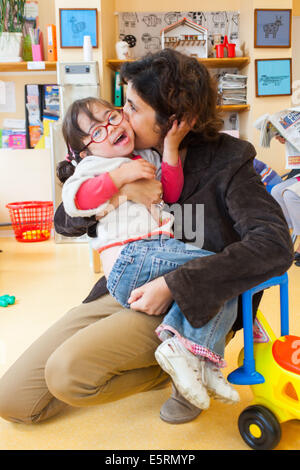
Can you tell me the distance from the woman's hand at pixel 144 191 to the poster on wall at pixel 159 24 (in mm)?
3750

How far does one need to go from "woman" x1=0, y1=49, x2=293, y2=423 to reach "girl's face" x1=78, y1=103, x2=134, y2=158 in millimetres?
33

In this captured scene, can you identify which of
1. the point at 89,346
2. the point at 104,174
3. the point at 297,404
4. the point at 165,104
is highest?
the point at 165,104

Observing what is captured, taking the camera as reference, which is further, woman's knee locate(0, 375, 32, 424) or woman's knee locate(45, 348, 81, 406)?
woman's knee locate(0, 375, 32, 424)

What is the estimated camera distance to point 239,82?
4395 millimetres

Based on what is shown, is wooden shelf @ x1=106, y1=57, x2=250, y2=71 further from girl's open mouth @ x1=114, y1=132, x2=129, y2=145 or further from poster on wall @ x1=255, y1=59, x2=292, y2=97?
girl's open mouth @ x1=114, y1=132, x2=129, y2=145

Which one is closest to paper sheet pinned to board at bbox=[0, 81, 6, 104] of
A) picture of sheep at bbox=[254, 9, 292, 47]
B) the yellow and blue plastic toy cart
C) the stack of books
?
the stack of books

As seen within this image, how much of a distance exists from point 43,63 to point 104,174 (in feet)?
11.1

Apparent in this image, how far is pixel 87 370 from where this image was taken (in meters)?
1.10

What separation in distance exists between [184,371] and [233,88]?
12.5 feet

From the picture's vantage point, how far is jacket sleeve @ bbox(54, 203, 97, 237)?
1299 millimetres

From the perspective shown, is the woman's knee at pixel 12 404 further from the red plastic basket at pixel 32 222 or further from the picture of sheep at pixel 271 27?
the picture of sheep at pixel 271 27

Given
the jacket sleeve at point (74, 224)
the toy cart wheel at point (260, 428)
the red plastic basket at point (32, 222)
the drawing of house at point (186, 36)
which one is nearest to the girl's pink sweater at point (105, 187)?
the jacket sleeve at point (74, 224)

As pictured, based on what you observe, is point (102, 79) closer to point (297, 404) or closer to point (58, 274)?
point (58, 274)
